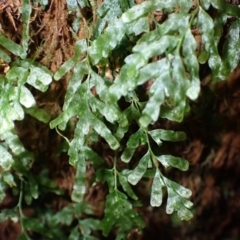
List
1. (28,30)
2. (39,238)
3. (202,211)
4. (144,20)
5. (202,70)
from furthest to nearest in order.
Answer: (202,211)
(39,238)
(202,70)
(28,30)
(144,20)

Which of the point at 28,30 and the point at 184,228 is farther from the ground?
the point at 28,30

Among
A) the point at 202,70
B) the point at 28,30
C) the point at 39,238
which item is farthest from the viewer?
the point at 39,238

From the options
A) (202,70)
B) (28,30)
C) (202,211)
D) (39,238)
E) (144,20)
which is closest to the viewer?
(144,20)

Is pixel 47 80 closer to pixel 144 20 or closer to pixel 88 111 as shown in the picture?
pixel 88 111

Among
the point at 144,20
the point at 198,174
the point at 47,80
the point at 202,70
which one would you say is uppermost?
the point at 144,20

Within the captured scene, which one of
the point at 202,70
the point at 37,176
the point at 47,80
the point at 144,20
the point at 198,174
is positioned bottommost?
the point at 198,174

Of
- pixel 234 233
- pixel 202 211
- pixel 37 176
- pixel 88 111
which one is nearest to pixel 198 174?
pixel 202 211

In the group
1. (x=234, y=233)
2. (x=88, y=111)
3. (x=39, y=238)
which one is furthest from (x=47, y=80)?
(x=234, y=233)

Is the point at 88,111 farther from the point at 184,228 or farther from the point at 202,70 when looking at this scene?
the point at 184,228

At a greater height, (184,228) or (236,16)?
(236,16)

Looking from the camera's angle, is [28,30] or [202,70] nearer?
[28,30]
